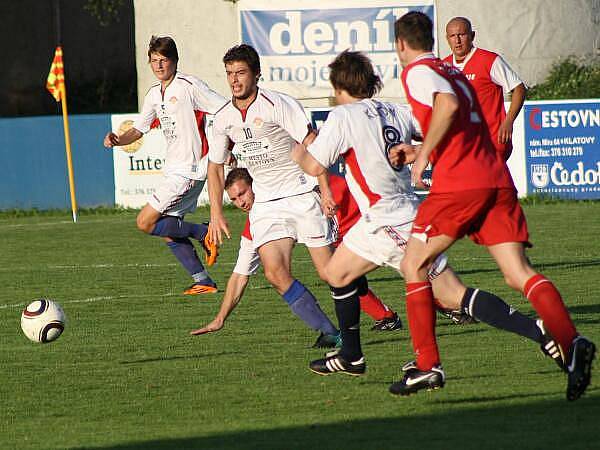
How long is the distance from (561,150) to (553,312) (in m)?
14.2

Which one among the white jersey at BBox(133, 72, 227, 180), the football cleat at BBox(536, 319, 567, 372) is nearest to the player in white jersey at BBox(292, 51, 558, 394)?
the football cleat at BBox(536, 319, 567, 372)

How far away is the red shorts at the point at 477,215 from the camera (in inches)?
253

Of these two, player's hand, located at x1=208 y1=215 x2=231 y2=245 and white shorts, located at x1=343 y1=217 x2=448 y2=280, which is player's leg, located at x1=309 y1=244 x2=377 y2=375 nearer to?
white shorts, located at x1=343 y1=217 x2=448 y2=280

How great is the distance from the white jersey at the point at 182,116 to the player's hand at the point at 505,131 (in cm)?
254

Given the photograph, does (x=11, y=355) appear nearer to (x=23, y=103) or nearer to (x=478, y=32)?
(x=478, y=32)

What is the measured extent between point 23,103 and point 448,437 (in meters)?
34.1

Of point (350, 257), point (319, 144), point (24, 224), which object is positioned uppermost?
point (319, 144)

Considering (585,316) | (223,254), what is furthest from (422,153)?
(223,254)

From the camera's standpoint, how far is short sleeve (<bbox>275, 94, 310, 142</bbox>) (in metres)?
8.37

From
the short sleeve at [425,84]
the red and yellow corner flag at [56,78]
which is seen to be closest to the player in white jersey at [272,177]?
the short sleeve at [425,84]

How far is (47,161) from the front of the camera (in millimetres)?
22266

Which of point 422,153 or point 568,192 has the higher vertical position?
point 422,153

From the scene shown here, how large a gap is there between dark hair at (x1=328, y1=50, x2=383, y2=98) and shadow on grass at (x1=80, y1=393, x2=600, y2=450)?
A: 184cm

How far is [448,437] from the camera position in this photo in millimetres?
5684
